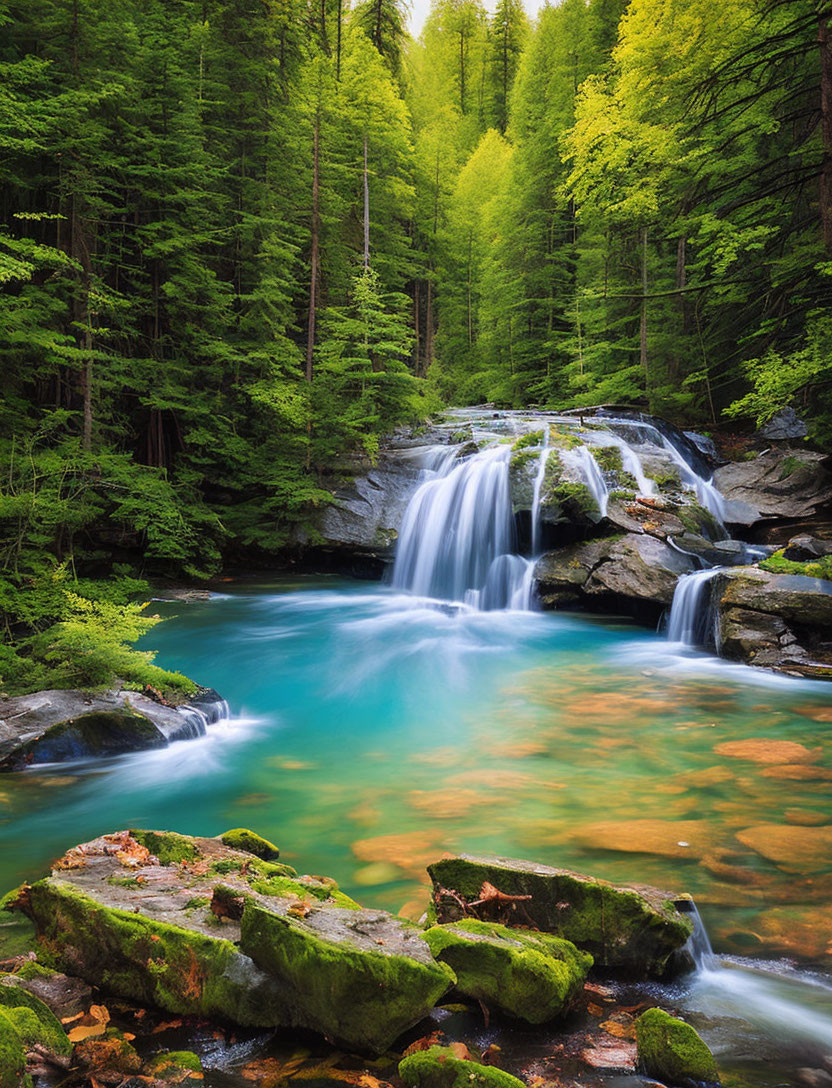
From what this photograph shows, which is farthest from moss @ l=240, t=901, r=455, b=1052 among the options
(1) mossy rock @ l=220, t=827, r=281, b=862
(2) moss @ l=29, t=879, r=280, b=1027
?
(1) mossy rock @ l=220, t=827, r=281, b=862

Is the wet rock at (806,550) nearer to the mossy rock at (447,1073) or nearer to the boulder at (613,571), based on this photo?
the boulder at (613,571)

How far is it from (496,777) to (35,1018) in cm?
442

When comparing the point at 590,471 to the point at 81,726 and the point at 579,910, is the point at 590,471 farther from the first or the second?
the point at 579,910

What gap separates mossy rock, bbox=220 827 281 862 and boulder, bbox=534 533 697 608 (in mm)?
9392

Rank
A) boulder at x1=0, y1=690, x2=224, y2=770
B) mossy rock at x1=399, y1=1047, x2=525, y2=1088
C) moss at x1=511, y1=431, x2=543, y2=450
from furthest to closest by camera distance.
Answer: moss at x1=511, y1=431, x2=543, y2=450, boulder at x1=0, y1=690, x2=224, y2=770, mossy rock at x1=399, y1=1047, x2=525, y2=1088

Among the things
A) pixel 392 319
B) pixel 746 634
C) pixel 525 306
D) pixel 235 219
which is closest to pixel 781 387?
pixel 746 634

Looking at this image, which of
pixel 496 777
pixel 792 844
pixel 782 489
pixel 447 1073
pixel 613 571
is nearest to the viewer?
pixel 447 1073

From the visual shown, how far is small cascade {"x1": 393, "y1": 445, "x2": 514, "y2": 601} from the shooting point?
14695mm

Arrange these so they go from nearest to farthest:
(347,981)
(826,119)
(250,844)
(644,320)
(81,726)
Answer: (347,981) < (250,844) < (81,726) < (826,119) < (644,320)

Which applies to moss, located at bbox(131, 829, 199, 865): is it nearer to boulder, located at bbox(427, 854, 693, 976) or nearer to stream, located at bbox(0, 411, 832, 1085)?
stream, located at bbox(0, 411, 832, 1085)

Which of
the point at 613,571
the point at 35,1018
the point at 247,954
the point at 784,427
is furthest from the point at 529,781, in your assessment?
the point at 784,427

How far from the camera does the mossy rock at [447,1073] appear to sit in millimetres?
2102

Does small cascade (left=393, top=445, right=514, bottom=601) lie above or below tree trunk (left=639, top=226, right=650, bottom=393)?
below

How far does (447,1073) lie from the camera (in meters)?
2.15
